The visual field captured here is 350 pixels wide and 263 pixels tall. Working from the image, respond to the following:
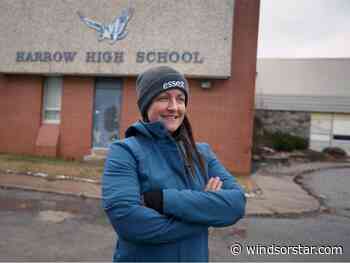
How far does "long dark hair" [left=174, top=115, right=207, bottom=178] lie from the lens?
186 cm

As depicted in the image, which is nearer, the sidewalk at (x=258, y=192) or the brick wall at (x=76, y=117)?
the sidewalk at (x=258, y=192)

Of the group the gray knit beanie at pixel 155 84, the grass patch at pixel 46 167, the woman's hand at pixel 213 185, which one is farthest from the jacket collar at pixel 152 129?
the grass patch at pixel 46 167

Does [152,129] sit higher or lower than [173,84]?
lower

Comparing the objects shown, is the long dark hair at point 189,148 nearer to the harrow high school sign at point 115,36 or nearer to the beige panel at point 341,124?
the harrow high school sign at point 115,36

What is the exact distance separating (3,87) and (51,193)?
26.5 ft

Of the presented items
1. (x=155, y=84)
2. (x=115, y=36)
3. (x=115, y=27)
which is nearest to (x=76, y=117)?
(x=115, y=36)

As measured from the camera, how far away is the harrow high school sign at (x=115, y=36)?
431 inches

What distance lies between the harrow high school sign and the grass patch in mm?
3523

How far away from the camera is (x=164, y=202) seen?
1640 millimetres

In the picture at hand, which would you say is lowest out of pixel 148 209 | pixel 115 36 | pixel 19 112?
pixel 148 209

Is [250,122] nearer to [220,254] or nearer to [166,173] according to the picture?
[220,254]

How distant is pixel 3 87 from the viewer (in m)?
13.1

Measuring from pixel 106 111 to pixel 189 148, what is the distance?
11.1m

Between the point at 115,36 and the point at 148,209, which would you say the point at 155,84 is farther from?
the point at 115,36
